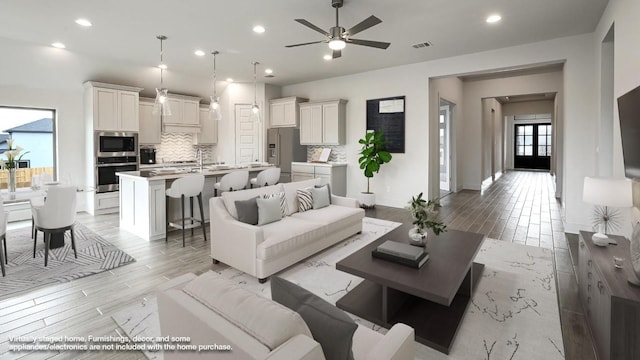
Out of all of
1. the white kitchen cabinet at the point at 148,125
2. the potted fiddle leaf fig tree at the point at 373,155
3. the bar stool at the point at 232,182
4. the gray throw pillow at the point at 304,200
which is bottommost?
the gray throw pillow at the point at 304,200

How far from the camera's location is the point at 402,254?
8.34 feet

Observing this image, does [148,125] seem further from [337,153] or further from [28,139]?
[337,153]

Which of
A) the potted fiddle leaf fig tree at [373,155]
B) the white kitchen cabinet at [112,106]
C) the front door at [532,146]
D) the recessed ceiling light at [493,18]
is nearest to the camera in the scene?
the recessed ceiling light at [493,18]

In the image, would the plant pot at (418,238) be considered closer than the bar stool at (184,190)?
Yes

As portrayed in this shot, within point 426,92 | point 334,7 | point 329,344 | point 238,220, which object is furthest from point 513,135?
point 329,344

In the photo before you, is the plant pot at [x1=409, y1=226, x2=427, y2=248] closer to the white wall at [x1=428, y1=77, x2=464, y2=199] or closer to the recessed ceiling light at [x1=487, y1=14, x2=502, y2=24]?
the recessed ceiling light at [x1=487, y1=14, x2=502, y2=24]

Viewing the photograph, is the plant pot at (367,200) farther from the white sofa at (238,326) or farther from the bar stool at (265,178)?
the white sofa at (238,326)

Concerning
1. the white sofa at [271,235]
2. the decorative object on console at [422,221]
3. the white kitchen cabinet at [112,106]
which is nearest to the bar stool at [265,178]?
the white sofa at [271,235]

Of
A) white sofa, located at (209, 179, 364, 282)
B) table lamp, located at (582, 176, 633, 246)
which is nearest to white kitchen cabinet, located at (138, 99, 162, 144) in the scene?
white sofa, located at (209, 179, 364, 282)

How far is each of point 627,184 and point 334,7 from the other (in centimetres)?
327

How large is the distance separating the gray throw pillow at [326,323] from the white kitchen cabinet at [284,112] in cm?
687

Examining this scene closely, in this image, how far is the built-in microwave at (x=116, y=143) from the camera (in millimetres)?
6281

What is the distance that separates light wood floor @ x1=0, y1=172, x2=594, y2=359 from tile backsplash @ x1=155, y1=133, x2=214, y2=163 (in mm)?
2052

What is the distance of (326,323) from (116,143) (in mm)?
6932
